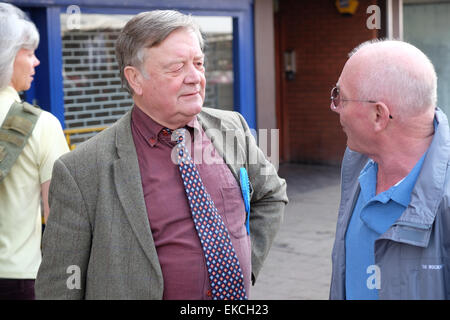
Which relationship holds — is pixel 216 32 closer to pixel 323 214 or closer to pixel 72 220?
pixel 323 214

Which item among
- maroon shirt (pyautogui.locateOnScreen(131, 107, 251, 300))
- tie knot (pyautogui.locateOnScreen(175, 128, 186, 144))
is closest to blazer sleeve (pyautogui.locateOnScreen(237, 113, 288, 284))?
maroon shirt (pyautogui.locateOnScreen(131, 107, 251, 300))

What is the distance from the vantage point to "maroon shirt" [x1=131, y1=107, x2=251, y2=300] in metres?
2.48

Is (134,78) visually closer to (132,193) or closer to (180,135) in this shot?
(180,135)

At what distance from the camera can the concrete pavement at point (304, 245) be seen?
19.4 feet

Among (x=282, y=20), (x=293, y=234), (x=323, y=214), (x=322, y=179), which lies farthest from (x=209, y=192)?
(x=282, y=20)

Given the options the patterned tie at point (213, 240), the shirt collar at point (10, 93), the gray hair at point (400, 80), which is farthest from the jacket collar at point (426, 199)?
the shirt collar at point (10, 93)

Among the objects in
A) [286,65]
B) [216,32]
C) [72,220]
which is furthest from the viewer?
[286,65]

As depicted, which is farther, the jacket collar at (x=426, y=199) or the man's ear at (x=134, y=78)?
the man's ear at (x=134, y=78)

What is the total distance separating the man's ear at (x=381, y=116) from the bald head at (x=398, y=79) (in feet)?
0.05

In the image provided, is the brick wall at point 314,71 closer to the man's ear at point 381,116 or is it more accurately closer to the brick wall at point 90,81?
the brick wall at point 90,81

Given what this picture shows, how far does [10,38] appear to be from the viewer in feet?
10.6

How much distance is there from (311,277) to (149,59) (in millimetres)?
4060

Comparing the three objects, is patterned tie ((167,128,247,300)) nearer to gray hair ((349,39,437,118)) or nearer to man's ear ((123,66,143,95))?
man's ear ((123,66,143,95))

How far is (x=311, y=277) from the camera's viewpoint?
6.25m
